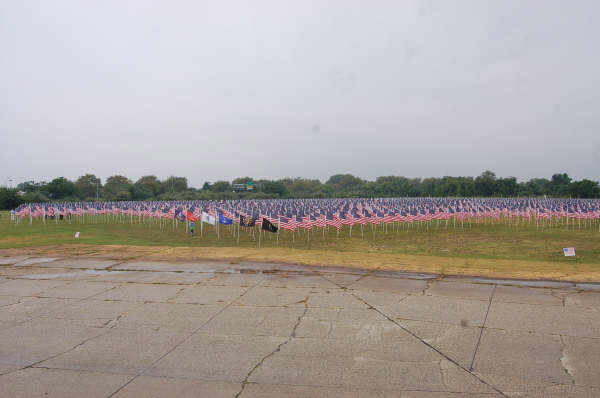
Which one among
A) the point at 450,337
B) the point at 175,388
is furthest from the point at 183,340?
the point at 450,337

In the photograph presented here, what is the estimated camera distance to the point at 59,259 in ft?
59.4

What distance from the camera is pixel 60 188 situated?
331ft

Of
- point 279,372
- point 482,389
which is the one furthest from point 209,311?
point 482,389

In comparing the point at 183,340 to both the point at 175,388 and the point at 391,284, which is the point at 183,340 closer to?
the point at 175,388

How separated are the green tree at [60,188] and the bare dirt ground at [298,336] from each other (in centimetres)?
10085

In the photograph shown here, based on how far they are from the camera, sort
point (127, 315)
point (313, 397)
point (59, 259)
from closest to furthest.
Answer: point (313, 397) → point (127, 315) → point (59, 259)

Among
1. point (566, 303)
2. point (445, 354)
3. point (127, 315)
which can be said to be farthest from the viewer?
point (566, 303)

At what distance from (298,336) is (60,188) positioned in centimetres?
11037

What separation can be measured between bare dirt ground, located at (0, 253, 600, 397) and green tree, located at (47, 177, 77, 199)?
101 m

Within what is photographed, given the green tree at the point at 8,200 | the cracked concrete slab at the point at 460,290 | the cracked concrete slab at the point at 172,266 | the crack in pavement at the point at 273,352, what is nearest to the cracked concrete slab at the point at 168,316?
the crack in pavement at the point at 273,352

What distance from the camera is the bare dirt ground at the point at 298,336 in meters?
6.15

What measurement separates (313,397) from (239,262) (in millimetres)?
11662

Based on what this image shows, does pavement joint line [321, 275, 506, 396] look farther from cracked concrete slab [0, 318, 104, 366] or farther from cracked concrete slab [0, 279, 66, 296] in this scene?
cracked concrete slab [0, 279, 66, 296]

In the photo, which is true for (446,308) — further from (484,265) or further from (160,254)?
(160,254)
